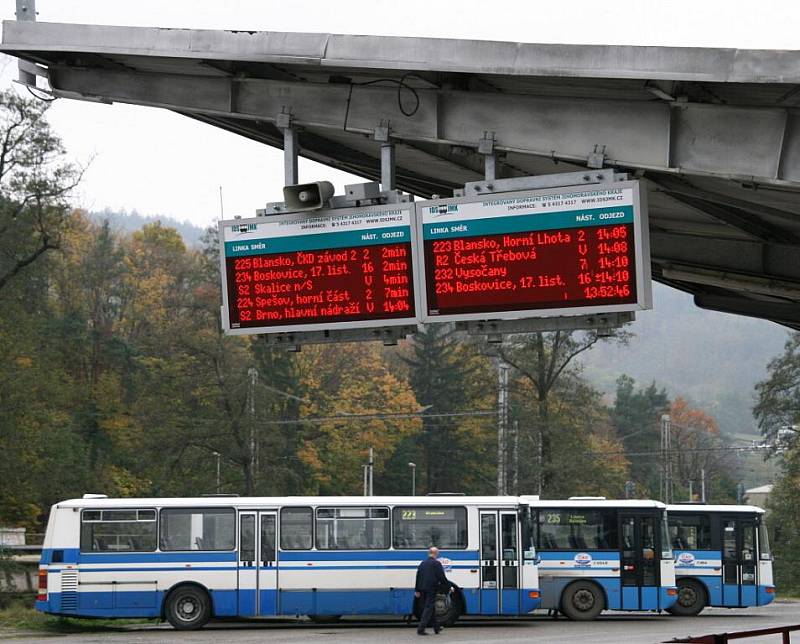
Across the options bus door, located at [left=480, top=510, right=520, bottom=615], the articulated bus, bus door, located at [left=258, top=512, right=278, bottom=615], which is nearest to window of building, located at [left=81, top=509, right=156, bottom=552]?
bus door, located at [left=258, top=512, right=278, bottom=615]

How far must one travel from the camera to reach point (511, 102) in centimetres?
1245

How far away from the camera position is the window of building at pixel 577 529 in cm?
2883

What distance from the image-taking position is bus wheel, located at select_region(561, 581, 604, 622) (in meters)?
28.5

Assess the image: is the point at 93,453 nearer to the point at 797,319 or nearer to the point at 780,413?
the point at 780,413

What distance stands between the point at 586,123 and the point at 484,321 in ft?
6.41

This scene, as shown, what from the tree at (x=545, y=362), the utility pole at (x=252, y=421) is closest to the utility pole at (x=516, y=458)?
the tree at (x=545, y=362)

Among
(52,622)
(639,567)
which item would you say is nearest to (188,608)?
(52,622)

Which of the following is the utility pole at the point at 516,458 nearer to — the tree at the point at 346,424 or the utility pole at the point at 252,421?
the utility pole at the point at 252,421

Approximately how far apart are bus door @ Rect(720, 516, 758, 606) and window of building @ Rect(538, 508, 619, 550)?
132 inches

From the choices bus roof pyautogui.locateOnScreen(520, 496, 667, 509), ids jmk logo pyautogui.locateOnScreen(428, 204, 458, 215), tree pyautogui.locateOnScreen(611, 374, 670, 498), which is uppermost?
tree pyautogui.locateOnScreen(611, 374, 670, 498)

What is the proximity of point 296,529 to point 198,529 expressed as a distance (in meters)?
1.83

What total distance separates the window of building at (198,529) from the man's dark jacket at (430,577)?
4.10 metres

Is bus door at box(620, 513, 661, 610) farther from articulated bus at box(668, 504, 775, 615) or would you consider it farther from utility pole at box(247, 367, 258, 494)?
utility pole at box(247, 367, 258, 494)

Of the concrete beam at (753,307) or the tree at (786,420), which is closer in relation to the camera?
the concrete beam at (753,307)
